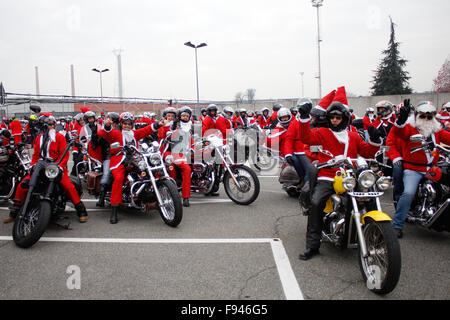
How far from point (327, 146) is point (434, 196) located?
1660 millimetres

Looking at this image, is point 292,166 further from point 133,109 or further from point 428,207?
point 133,109

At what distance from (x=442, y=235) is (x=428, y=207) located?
63cm

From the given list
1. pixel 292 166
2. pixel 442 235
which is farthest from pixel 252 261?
pixel 292 166

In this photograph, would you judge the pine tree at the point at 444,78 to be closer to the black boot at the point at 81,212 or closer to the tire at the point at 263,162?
the tire at the point at 263,162

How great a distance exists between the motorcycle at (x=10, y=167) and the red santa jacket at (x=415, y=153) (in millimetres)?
6744

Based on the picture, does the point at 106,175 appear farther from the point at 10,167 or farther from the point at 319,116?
the point at 319,116

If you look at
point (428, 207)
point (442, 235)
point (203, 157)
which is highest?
point (203, 157)

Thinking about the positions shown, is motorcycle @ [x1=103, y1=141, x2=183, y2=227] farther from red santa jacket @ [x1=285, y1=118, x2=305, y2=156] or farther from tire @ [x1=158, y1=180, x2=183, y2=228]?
red santa jacket @ [x1=285, y1=118, x2=305, y2=156]

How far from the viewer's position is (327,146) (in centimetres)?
415

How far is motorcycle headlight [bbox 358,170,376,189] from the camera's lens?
3.45m

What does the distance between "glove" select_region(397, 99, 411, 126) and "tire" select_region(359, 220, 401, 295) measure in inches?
77.8

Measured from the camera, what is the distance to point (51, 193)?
16.6 ft

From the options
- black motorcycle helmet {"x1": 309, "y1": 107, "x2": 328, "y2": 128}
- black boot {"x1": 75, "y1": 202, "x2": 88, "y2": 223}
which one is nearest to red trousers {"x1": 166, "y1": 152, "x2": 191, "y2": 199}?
black boot {"x1": 75, "y1": 202, "x2": 88, "y2": 223}

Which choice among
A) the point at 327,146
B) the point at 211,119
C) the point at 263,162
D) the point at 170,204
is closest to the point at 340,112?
the point at 327,146
